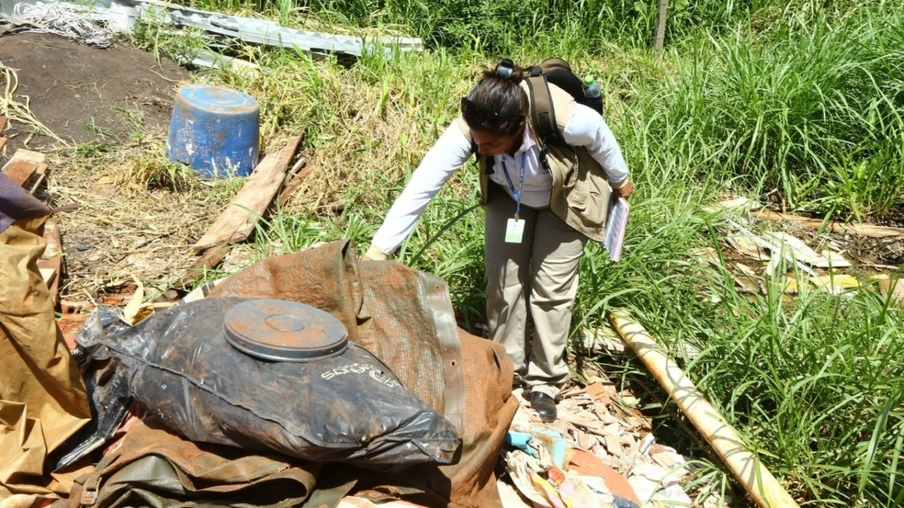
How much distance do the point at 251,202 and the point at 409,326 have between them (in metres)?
2.31

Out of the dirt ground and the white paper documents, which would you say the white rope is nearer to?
the dirt ground

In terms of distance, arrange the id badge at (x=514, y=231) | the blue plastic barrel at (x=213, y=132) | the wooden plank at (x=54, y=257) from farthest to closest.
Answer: the blue plastic barrel at (x=213, y=132)
the wooden plank at (x=54, y=257)
the id badge at (x=514, y=231)

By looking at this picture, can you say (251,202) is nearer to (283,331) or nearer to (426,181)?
(426,181)

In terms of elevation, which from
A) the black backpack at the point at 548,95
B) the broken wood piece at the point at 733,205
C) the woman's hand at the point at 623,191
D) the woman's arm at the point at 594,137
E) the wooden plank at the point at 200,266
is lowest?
the wooden plank at the point at 200,266

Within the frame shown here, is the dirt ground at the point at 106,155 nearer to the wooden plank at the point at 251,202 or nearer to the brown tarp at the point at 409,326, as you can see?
the wooden plank at the point at 251,202

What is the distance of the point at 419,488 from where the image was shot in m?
2.73

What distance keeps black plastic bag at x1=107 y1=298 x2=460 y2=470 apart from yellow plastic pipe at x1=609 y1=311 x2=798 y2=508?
1.35m

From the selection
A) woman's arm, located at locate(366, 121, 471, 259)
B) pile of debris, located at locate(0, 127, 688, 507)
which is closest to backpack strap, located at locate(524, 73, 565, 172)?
woman's arm, located at locate(366, 121, 471, 259)

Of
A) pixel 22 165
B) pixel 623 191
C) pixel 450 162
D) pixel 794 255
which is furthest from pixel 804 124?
pixel 22 165

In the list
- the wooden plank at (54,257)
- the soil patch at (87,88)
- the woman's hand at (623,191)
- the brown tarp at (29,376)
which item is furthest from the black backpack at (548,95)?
the soil patch at (87,88)

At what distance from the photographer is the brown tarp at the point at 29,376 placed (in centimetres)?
274

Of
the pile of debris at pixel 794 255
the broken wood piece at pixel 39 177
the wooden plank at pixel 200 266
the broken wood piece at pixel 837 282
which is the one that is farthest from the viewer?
the broken wood piece at pixel 39 177

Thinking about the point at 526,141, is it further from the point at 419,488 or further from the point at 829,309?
the point at 829,309

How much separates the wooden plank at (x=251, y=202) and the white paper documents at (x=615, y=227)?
195 centimetres
